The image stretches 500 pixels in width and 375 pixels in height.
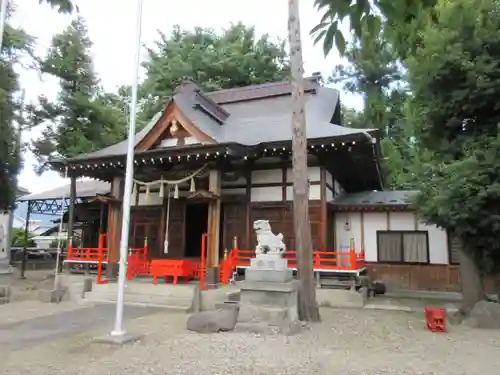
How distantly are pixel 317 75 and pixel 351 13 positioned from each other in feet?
50.9

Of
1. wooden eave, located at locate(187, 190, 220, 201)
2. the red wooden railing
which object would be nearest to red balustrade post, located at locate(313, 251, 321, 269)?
the red wooden railing

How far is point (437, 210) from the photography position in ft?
29.3

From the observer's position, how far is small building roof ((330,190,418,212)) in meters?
13.7

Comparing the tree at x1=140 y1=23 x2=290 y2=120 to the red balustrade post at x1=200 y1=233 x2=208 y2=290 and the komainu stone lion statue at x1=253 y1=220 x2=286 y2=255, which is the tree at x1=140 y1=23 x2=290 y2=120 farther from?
the komainu stone lion statue at x1=253 y1=220 x2=286 y2=255

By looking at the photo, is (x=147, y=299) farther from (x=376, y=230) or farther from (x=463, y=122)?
(x=463, y=122)

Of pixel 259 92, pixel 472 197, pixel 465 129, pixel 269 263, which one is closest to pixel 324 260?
pixel 269 263

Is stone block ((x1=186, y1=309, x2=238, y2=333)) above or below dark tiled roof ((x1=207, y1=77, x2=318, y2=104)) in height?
below

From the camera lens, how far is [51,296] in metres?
11.5

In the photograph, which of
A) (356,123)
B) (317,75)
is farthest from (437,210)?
(356,123)

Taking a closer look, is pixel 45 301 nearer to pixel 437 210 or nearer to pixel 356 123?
pixel 437 210

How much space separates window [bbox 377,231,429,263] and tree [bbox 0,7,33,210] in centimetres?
1491

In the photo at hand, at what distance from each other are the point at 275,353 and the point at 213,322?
5.93ft

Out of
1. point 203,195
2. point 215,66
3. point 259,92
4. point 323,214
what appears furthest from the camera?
point 215,66

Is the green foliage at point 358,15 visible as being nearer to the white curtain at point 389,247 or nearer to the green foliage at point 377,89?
the white curtain at point 389,247
